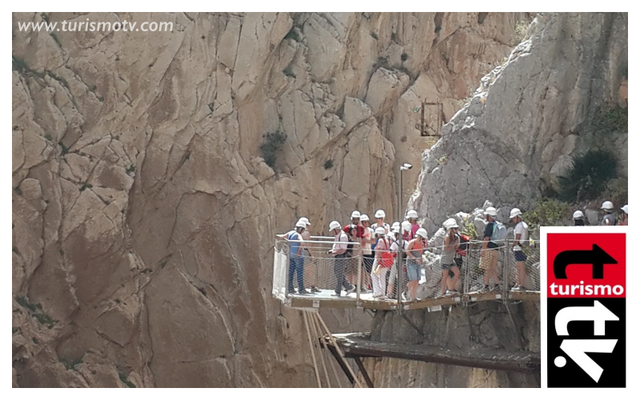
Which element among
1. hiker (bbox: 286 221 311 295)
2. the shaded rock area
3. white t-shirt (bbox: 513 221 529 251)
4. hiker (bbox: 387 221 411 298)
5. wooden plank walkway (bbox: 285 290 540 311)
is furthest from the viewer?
hiker (bbox: 286 221 311 295)

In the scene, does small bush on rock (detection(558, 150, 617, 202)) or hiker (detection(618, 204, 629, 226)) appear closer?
hiker (detection(618, 204, 629, 226))

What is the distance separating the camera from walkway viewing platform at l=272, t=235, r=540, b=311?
79.5ft

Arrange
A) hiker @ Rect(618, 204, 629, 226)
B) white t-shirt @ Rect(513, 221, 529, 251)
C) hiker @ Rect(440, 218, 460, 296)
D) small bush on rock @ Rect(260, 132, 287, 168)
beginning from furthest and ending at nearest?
small bush on rock @ Rect(260, 132, 287, 168) → hiker @ Rect(440, 218, 460, 296) → white t-shirt @ Rect(513, 221, 529, 251) → hiker @ Rect(618, 204, 629, 226)

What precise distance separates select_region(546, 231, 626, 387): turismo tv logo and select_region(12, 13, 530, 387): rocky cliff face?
26724mm

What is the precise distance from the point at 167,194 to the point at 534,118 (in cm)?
2396

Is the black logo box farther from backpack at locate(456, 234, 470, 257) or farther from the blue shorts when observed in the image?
the blue shorts

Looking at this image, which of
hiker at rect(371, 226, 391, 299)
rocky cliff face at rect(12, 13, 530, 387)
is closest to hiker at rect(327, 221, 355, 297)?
hiker at rect(371, 226, 391, 299)

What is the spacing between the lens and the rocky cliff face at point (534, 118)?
27.1 m

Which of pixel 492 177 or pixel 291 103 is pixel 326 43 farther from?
pixel 492 177

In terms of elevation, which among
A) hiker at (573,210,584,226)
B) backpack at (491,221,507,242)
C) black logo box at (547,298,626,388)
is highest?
hiker at (573,210,584,226)

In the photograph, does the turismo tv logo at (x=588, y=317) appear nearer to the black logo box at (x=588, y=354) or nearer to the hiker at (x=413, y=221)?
the black logo box at (x=588, y=354)

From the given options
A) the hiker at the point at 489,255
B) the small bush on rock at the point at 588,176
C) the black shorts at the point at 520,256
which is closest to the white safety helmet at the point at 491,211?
the hiker at the point at 489,255

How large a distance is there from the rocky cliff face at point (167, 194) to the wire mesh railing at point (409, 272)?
2148 centimetres

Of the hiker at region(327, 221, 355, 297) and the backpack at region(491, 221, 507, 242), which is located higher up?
the backpack at region(491, 221, 507, 242)
